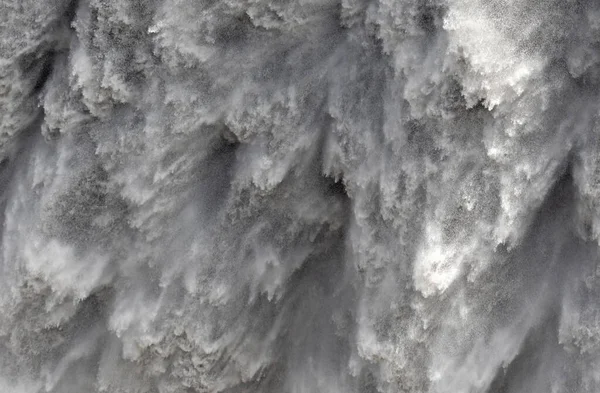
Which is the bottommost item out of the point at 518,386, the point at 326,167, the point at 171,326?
the point at 518,386

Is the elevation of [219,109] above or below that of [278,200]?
above

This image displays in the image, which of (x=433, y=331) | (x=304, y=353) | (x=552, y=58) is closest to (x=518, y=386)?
(x=433, y=331)

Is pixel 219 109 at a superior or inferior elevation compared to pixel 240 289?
superior

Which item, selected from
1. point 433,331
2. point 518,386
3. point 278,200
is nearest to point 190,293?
point 278,200

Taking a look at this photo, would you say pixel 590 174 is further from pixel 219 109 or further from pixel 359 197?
pixel 219 109

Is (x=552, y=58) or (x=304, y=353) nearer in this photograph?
(x=552, y=58)

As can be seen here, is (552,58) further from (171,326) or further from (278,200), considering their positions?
(171,326)
